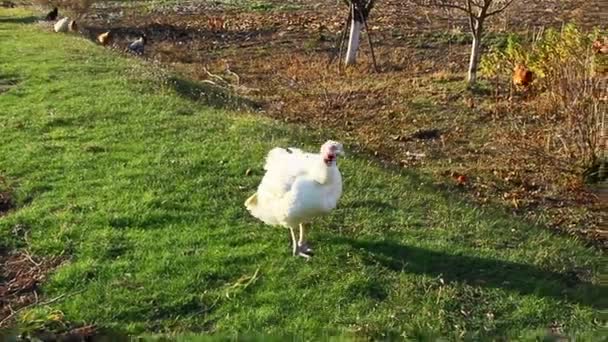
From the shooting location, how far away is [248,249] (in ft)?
19.6

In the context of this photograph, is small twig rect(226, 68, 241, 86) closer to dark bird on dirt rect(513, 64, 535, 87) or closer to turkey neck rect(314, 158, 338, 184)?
dark bird on dirt rect(513, 64, 535, 87)

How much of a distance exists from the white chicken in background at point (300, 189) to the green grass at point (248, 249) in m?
0.33

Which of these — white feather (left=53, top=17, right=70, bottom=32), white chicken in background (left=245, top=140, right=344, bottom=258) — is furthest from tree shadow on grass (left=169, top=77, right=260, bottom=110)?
white feather (left=53, top=17, right=70, bottom=32)

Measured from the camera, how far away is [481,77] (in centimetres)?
1221

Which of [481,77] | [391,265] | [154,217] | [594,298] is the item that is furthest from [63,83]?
[594,298]

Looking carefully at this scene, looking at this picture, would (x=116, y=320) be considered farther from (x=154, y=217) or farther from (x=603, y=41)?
(x=603, y=41)

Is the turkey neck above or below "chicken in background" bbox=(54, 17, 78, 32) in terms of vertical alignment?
above

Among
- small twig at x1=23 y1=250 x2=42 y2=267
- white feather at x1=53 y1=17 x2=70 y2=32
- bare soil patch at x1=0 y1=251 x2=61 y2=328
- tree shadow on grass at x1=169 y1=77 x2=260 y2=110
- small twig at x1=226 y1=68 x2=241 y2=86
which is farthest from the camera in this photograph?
white feather at x1=53 y1=17 x2=70 y2=32

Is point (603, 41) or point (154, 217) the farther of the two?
point (603, 41)

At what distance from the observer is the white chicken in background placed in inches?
211

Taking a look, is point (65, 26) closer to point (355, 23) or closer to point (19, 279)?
point (355, 23)

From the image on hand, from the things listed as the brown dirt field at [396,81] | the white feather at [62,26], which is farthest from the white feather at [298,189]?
the white feather at [62,26]

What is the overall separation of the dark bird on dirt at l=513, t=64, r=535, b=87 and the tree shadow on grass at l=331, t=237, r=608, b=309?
5737 mm

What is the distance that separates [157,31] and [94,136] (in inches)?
470
